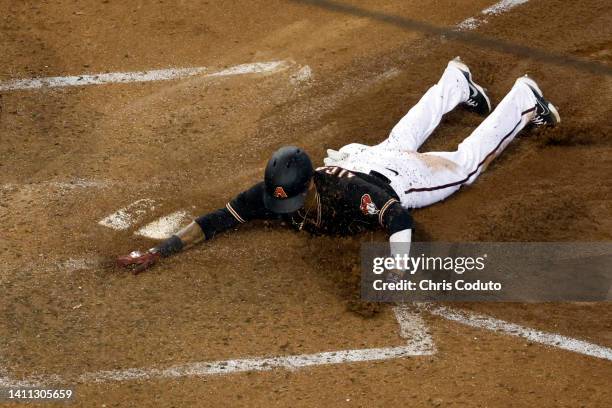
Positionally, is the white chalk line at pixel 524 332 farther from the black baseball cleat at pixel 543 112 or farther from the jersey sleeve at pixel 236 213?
the black baseball cleat at pixel 543 112

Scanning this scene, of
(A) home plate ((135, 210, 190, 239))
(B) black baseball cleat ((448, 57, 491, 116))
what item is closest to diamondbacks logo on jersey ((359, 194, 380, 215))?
(A) home plate ((135, 210, 190, 239))

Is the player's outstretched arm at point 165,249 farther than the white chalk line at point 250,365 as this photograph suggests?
Yes

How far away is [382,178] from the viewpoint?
8383 mm

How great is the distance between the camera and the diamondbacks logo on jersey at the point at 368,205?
25.9 ft

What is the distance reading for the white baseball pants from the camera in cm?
848

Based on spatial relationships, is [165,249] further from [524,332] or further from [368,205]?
[524,332]

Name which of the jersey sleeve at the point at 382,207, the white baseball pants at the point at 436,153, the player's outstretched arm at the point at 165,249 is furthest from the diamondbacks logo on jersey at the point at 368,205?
the player's outstretched arm at the point at 165,249

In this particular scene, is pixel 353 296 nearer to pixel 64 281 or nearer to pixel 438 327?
pixel 438 327

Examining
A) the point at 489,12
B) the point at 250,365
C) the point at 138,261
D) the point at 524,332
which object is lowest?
the point at 250,365

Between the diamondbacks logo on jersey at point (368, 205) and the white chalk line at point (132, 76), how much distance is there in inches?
113

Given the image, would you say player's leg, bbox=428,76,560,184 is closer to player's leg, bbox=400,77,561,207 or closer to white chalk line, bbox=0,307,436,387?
player's leg, bbox=400,77,561,207

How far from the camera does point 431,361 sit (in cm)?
720

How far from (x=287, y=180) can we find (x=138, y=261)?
127 centimetres

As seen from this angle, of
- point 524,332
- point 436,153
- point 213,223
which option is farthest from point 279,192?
point 524,332
